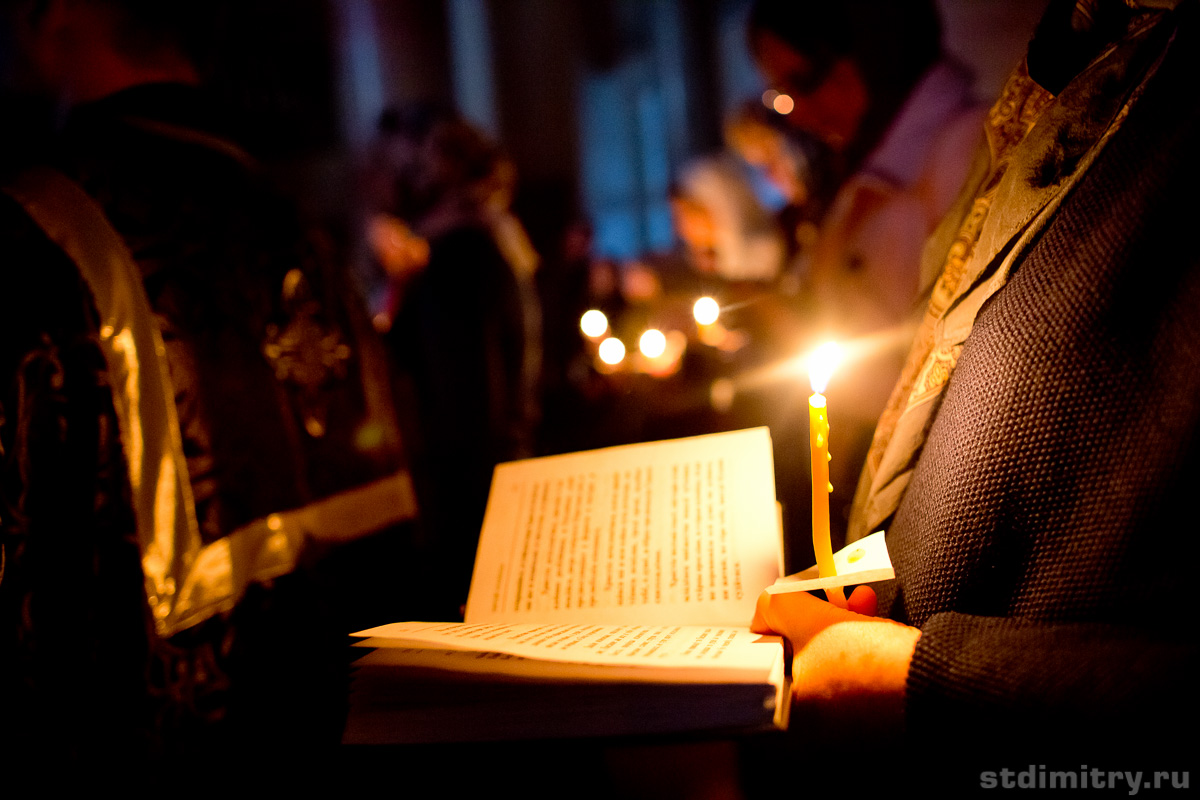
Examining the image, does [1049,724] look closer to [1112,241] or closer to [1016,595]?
[1016,595]

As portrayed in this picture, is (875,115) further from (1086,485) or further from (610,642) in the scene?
(610,642)

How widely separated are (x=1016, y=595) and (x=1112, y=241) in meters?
0.27

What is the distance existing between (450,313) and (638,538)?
1.64 metres

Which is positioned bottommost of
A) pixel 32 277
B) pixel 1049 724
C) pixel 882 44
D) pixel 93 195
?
pixel 1049 724

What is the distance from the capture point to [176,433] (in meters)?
1.00

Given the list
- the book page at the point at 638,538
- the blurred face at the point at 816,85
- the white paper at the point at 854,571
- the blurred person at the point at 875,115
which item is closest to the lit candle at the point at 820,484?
the white paper at the point at 854,571

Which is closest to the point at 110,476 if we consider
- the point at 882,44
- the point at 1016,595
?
the point at 1016,595

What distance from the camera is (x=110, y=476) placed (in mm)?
930

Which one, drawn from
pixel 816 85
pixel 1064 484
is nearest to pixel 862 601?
pixel 1064 484

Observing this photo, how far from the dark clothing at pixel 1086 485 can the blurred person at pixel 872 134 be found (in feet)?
2.91

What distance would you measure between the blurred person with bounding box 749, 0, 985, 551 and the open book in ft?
2.42

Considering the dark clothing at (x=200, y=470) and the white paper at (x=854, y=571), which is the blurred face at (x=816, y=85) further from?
the white paper at (x=854, y=571)

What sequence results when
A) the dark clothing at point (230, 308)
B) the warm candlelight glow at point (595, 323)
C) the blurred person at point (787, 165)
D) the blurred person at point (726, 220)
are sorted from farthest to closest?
the blurred person at point (726, 220), the blurred person at point (787, 165), the warm candlelight glow at point (595, 323), the dark clothing at point (230, 308)

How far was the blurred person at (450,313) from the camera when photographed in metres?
2.32
